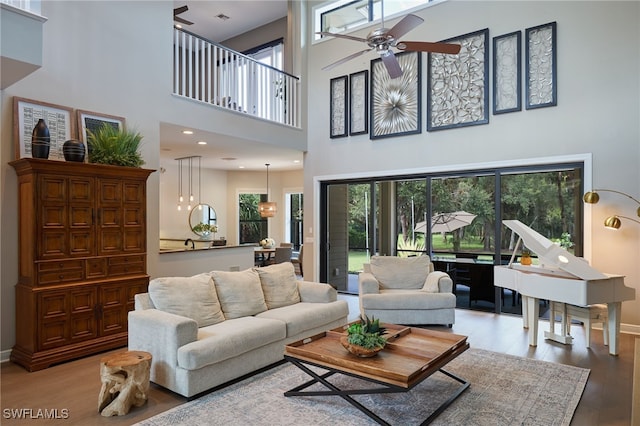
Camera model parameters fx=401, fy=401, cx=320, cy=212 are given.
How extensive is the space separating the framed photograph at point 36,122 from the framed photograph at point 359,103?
4.56 meters

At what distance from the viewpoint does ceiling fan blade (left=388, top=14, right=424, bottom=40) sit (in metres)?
3.50

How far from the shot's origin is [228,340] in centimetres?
323

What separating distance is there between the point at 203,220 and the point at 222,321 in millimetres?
7336

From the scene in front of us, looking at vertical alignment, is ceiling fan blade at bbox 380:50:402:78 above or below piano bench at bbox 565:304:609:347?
above

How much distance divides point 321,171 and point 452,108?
8.92 feet

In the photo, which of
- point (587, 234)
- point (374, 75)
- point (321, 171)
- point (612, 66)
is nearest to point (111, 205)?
point (321, 171)

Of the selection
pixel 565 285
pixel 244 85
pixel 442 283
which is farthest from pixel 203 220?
pixel 565 285

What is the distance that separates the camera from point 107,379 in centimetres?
284

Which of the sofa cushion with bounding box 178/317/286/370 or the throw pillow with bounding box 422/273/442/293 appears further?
the throw pillow with bounding box 422/273/442/293

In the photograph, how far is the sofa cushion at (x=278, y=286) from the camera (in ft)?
14.4

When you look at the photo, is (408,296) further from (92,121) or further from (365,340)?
(92,121)

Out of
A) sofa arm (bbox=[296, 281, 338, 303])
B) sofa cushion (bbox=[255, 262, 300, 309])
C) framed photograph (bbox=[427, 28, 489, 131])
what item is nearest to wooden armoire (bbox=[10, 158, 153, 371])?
sofa cushion (bbox=[255, 262, 300, 309])

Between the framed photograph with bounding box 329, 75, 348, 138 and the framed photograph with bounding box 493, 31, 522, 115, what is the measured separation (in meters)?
2.64

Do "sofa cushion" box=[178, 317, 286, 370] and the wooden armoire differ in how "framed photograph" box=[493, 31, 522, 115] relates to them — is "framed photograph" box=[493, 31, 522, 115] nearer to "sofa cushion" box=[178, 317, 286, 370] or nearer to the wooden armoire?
"sofa cushion" box=[178, 317, 286, 370]
